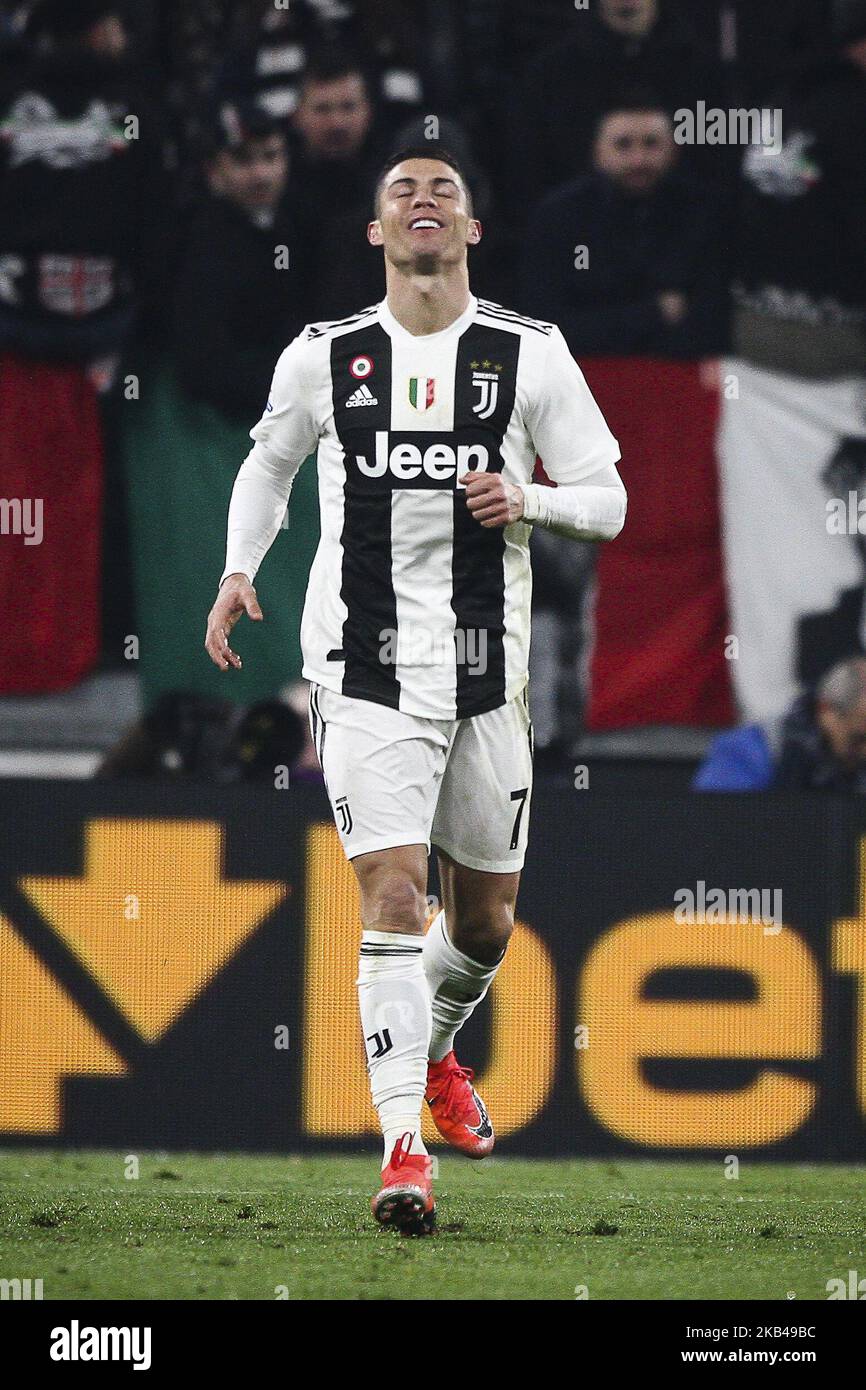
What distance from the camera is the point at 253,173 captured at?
7508 millimetres

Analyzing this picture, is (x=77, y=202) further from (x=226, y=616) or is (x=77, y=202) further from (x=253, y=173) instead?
(x=226, y=616)

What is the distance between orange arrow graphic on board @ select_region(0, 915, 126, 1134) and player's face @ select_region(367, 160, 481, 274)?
104 inches

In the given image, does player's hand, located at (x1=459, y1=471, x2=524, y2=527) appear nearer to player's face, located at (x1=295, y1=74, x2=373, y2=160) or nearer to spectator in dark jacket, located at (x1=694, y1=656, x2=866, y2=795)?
spectator in dark jacket, located at (x1=694, y1=656, x2=866, y2=795)

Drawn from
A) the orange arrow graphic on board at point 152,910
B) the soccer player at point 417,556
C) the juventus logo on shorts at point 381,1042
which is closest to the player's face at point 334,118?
the orange arrow graphic on board at point 152,910

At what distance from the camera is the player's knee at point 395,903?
14.3 feet

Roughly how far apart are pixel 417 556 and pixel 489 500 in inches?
11.5

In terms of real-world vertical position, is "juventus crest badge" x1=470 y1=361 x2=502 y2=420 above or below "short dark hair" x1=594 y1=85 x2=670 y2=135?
below

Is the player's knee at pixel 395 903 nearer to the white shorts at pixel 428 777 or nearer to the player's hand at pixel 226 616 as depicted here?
the white shorts at pixel 428 777

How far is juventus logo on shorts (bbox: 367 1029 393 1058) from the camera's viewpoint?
434 centimetres

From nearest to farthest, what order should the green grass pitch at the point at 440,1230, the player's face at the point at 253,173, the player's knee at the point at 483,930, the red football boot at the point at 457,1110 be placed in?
the green grass pitch at the point at 440,1230, the player's knee at the point at 483,930, the red football boot at the point at 457,1110, the player's face at the point at 253,173

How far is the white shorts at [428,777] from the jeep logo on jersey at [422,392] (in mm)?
635

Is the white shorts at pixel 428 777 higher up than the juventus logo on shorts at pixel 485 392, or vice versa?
the juventus logo on shorts at pixel 485 392

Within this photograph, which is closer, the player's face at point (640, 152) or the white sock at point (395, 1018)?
the white sock at point (395, 1018)

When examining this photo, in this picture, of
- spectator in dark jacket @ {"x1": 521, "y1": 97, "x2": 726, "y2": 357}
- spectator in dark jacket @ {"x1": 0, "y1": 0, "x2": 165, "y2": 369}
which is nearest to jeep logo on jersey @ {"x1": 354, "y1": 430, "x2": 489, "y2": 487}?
spectator in dark jacket @ {"x1": 521, "y1": 97, "x2": 726, "y2": 357}
